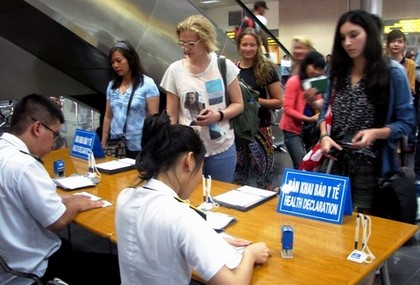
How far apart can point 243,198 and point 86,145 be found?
1.50m

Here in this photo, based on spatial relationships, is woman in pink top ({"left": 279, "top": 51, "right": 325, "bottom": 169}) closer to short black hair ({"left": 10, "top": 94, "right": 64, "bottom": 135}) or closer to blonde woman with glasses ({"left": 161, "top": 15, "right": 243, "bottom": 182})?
blonde woman with glasses ({"left": 161, "top": 15, "right": 243, "bottom": 182})

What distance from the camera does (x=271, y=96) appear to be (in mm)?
3322

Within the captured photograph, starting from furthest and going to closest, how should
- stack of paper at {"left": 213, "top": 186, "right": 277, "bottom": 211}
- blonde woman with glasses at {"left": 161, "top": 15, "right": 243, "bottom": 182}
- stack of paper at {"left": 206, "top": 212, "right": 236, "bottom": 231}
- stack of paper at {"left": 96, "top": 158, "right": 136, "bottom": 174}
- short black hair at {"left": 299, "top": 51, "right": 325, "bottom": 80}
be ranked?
short black hair at {"left": 299, "top": 51, "right": 325, "bottom": 80} → stack of paper at {"left": 96, "top": 158, "right": 136, "bottom": 174} → blonde woman with glasses at {"left": 161, "top": 15, "right": 243, "bottom": 182} → stack of paper at {"left": 213, "top": 186, "right": 277, "bottom": 211} → stack of paper at {"left": 206, "top": 212, "right": 236, "bottom": 231}

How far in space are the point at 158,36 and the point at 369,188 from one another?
3382 millimetres

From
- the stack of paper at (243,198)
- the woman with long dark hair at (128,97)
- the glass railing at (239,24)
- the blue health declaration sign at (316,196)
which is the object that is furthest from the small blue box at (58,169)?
the glass railing at (239,24)

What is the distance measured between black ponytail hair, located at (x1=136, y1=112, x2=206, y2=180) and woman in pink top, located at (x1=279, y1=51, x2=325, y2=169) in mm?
2183

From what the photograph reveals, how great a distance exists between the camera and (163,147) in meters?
1.27

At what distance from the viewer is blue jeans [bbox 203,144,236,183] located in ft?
8.32

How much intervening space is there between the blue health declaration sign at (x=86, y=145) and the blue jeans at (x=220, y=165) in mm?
938

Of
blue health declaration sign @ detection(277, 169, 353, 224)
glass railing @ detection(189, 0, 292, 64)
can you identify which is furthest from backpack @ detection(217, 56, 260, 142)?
glass railing @ detection(189, 0, 292, 64)

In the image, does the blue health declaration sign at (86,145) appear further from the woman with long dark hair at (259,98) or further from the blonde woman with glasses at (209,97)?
the woman with long dark hair at (259,98)

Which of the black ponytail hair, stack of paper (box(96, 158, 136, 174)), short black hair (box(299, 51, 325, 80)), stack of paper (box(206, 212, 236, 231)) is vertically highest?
short black hair (box(299, 51, 325, 80))

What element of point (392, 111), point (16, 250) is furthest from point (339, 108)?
point (16, 250)

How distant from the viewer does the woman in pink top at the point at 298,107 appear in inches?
132
